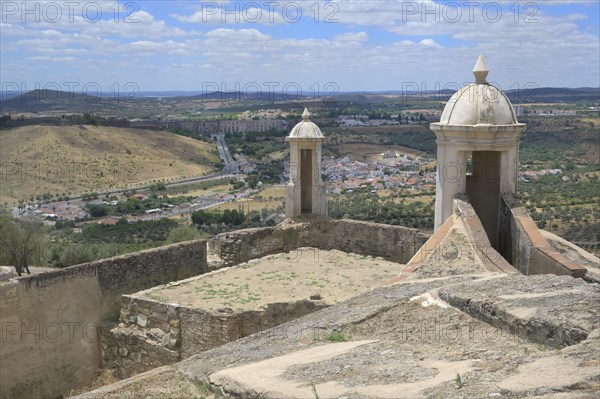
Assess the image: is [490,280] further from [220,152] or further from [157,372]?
[220,152]

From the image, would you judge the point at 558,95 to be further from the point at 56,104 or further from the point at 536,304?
the point at 536,304

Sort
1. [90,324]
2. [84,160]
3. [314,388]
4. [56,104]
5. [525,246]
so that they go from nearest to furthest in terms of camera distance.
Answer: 1. [314,388]
2. [525,246]
3. [90,324]
4. [84,160]
5. [56,104]

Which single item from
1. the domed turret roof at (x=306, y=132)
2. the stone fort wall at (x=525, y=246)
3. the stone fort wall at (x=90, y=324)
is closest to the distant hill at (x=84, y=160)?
the domed turret roof at (x=306, y=132)

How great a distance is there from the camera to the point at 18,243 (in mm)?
19125

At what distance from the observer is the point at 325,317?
5914 mm

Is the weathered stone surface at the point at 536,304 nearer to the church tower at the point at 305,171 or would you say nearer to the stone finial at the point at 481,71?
the stone finial at the point at 481,71

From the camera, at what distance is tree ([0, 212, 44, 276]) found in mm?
18688

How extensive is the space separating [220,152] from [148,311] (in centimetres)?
7001

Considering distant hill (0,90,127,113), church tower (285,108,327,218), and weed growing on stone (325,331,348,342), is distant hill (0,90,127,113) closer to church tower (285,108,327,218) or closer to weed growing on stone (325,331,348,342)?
church tower (285,108,327,218)

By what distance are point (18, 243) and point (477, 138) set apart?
15.2 m

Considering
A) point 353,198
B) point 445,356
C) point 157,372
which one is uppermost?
point 445,356

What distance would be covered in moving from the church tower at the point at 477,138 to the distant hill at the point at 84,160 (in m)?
44.6

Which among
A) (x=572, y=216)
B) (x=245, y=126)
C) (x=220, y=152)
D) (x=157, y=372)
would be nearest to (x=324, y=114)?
(x=245, y=126)

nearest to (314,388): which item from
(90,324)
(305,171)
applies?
(90,324)
